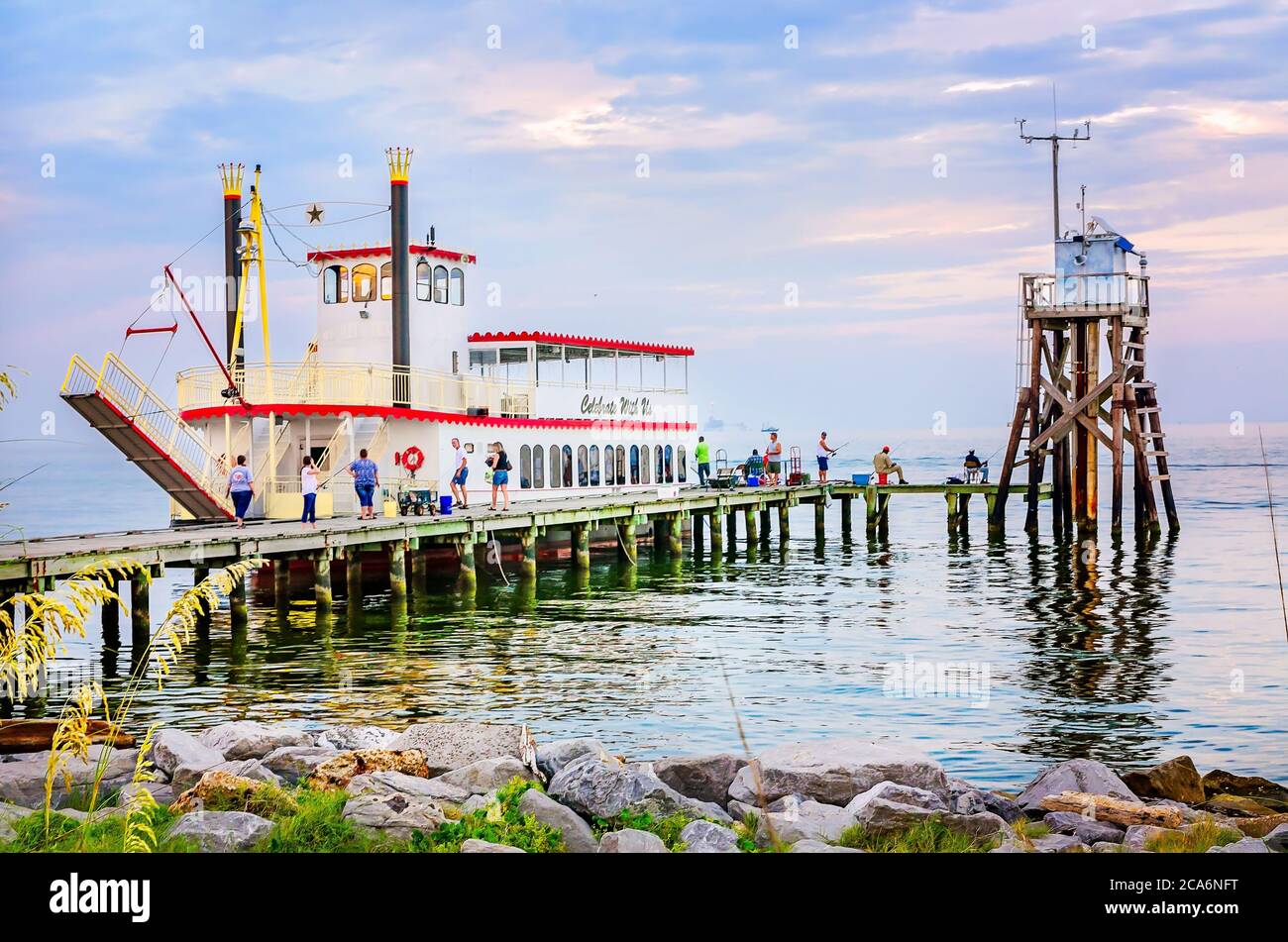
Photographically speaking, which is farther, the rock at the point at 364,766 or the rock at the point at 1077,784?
the rock at the point at 1077,784

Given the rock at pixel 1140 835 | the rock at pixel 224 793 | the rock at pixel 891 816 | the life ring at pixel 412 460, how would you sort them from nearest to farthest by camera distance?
1. the rock at pixel 1140 835
2. the rock at pixel 891 816
3. the rock at pixel 224 793
4. the life ring at pixel 412 460

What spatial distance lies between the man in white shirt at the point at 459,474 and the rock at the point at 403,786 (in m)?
19.8

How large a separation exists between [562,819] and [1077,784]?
203 inches

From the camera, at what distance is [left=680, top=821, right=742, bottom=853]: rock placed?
28.7ft

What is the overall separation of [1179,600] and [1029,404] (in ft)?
39.4

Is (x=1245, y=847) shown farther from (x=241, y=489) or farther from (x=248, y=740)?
(x=241, y=489)

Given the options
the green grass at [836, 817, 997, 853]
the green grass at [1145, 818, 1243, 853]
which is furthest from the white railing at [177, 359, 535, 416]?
the green grass at [1145, 818, 1243, 853]

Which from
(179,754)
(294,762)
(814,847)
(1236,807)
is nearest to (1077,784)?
(1236,807)

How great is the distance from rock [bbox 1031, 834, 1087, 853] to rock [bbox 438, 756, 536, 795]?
13.5ft

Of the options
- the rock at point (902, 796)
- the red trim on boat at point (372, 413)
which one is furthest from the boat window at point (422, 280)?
the rock at point (902, 796)

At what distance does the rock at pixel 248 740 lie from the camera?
13.2 meters

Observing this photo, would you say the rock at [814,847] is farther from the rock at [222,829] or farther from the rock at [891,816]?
the rock at [222,829]

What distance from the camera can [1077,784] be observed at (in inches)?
469
